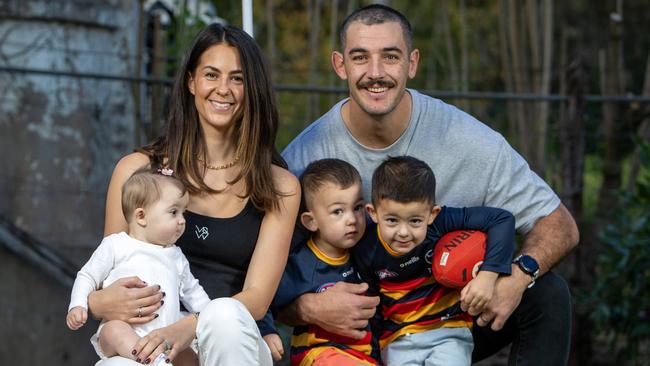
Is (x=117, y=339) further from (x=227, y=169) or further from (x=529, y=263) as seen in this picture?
(x=529, y=263)

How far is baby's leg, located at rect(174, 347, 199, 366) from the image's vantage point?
309 cm

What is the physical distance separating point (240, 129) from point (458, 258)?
0.76m

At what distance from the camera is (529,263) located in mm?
3430

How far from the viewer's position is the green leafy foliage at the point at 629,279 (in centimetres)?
536

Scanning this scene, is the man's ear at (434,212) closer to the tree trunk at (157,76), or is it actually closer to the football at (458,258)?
the football at (458,258)

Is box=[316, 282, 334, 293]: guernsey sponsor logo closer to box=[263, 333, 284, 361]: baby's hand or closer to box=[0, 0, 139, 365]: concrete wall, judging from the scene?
box=[263, 333, 284, 361]: baby's hand

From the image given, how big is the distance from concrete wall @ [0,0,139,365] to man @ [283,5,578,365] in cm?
202

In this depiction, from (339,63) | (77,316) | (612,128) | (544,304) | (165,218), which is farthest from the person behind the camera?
(612,128)

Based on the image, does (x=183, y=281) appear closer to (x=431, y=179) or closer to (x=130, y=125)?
(x=431, y=179)

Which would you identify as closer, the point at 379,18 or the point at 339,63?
the point at 379,18

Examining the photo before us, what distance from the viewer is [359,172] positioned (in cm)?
362

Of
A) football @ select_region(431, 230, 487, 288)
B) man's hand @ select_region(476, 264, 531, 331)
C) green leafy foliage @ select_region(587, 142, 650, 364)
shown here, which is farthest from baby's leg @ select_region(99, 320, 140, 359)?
green leafy foliage @ select_region(587, 142, 650, 364)

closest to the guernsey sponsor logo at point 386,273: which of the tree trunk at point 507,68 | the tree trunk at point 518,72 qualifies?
the tree trunk at point 518,72

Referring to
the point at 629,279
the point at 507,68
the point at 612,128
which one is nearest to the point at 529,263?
the point at 629,279
